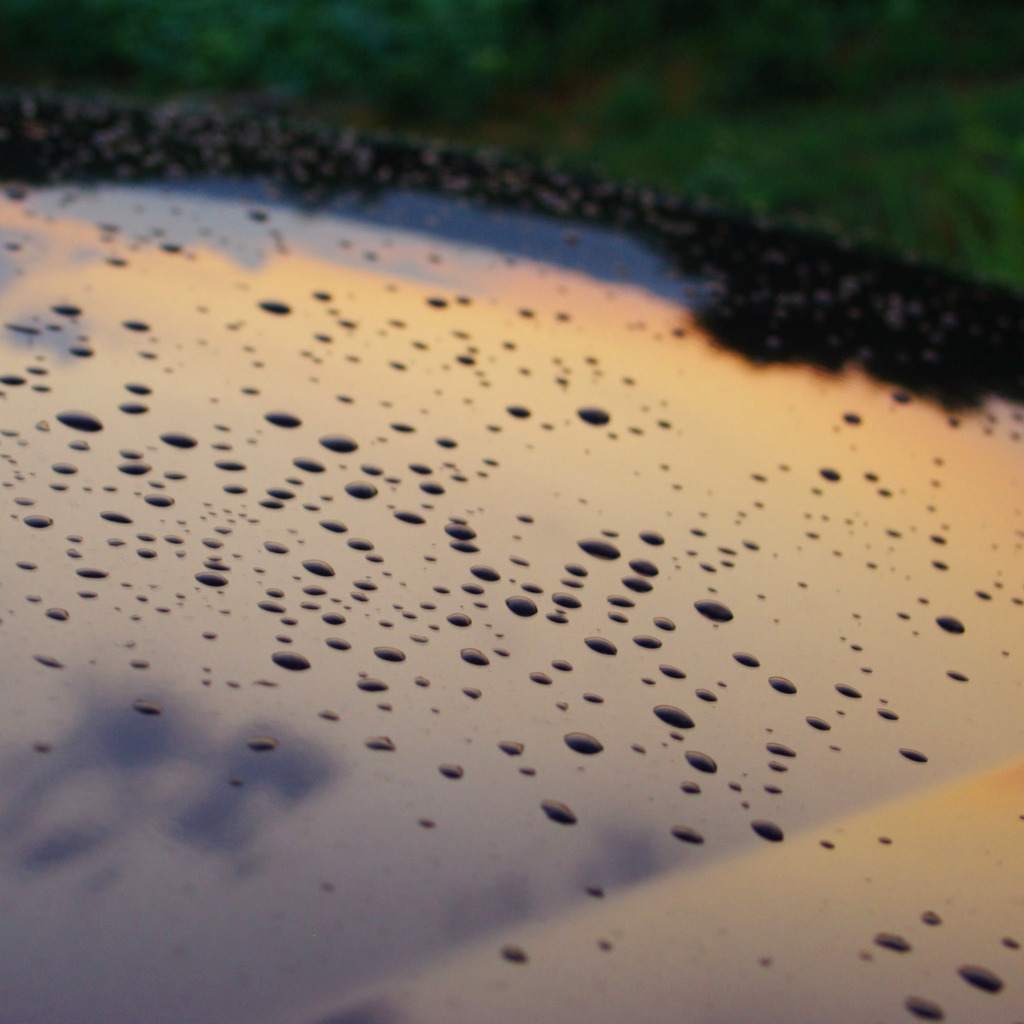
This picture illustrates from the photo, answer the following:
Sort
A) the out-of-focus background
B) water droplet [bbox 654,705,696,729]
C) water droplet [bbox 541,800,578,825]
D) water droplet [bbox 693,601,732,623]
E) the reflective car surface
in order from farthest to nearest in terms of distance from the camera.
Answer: the out-of-focus background, water droplet [bbox 693,601,732,623], water droplet [bbox 654,705,696,729], water droplet [bbox 541,800,578,825], the reflective car surface

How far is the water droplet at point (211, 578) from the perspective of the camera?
104 cm

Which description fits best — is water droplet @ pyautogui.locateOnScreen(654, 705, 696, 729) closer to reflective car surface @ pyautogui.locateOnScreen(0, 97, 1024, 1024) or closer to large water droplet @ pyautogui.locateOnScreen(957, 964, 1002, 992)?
reflective car surface @ pyautogui.locateOnScreen(0, 97, 1024, 1024)

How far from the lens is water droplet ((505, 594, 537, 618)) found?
1.09 m

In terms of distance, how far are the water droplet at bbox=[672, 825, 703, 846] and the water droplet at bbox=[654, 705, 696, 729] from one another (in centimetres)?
12

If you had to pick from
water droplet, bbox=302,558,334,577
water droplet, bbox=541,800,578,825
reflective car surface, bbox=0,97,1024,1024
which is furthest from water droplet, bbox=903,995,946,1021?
water droplet, bbox=302,558,334,577

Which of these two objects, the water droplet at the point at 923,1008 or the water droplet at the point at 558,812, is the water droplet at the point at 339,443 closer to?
the water droplet at the point at 558,812

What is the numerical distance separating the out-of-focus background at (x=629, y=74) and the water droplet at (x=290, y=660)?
Result: 8.07 meters

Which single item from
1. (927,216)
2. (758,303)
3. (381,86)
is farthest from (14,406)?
(381,86)

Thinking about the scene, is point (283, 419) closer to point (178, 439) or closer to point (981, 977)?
point (178, 439)

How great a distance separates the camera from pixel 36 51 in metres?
10.1

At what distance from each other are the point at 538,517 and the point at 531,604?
0.49 feet

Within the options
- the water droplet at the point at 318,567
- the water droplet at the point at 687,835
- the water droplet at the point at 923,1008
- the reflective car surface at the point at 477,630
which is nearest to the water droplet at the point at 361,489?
the reflective car surface at the point at 477,630

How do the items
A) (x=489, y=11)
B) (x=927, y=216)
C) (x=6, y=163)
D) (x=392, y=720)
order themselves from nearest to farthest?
(x=392, y=720)
(x=6, y=163)
(x=927, y=216)
(x=489, y=11)

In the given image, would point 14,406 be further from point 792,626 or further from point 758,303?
point 758,303
